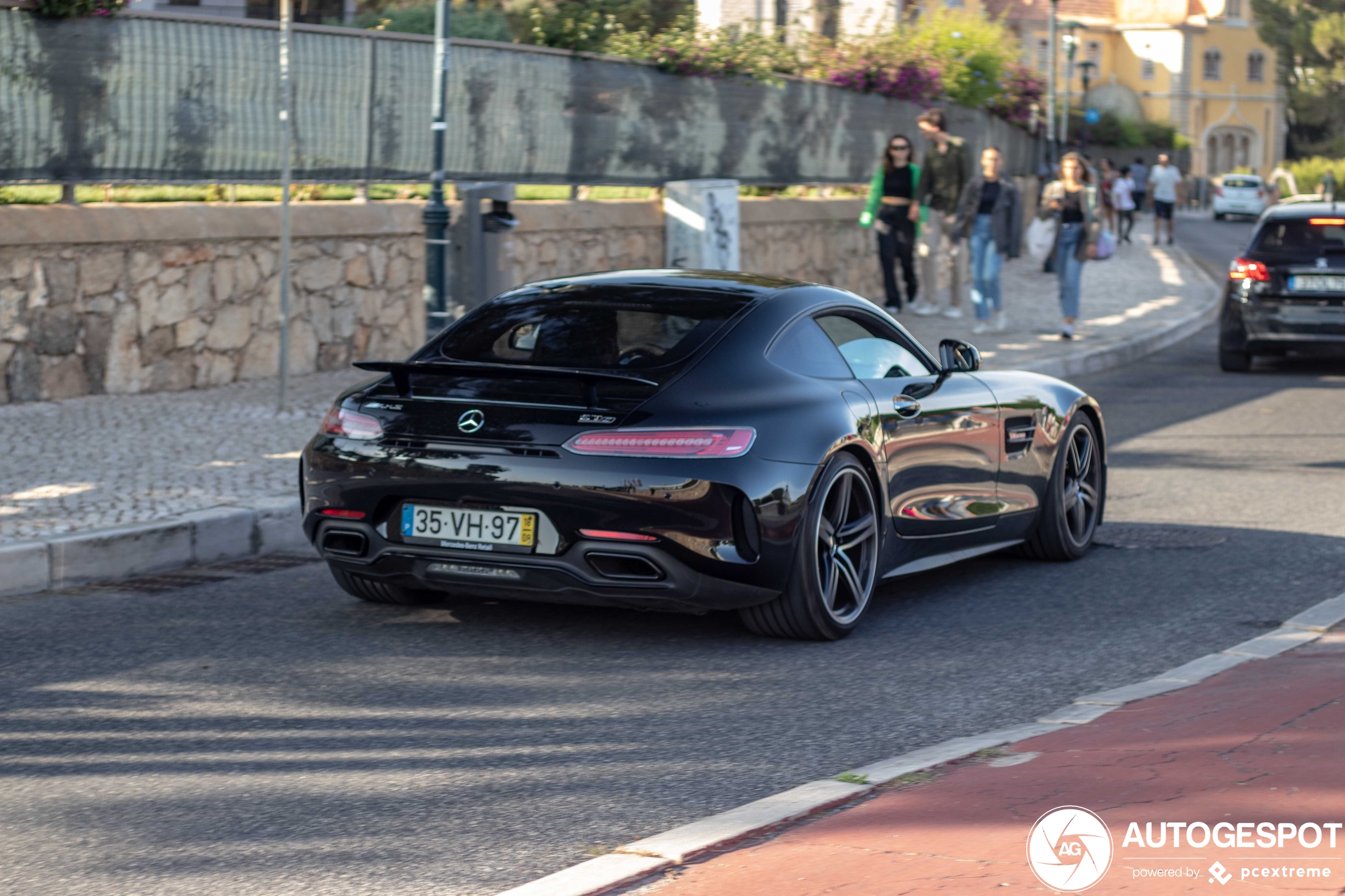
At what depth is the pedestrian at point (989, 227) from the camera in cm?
1748

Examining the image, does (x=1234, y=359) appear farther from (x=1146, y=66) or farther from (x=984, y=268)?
(x=1146, y=66)

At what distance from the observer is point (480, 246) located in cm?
1100

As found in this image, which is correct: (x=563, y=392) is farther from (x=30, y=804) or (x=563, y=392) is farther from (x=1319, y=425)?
(x=1319, y=425)

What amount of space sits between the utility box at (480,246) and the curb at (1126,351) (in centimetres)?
455

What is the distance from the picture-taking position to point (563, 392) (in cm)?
605

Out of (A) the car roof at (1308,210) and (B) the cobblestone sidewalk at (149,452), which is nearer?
(B) the cobblestone sidewalk at (149,452)

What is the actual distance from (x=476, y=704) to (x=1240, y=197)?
2568 inches

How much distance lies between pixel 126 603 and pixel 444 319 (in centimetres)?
428

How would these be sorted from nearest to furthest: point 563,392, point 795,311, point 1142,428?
point 563,392 < point 795,311 < point 1142,428

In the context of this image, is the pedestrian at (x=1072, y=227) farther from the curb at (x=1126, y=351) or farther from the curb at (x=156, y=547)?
the curb at (x=156, y=547)

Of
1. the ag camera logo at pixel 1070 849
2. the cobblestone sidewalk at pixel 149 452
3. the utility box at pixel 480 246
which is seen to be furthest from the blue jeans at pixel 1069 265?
the ag camera logo at pixel 1070 849

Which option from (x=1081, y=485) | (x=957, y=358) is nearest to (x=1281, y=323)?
(x=1081, y=485)

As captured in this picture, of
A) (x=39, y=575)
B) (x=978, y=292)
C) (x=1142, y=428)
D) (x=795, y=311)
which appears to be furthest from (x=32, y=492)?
(x=978, y=292)

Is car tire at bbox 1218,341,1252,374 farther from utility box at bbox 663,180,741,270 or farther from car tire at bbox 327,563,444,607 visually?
car tire at bbox 327,563,444,607
